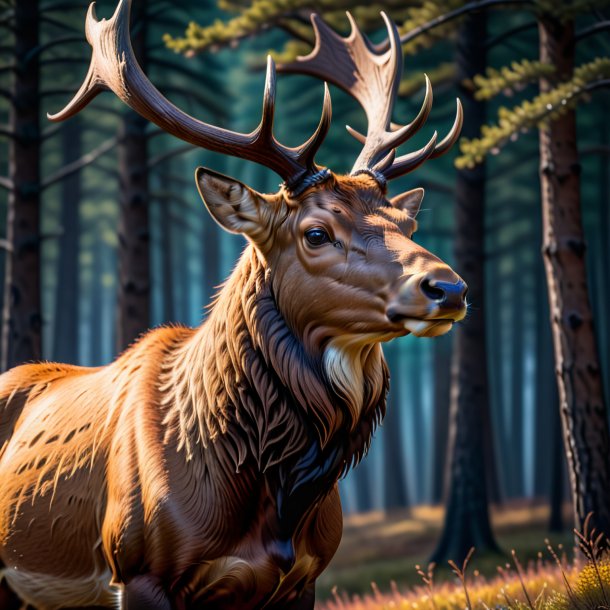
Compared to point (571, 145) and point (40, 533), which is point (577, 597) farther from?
point (571, 145)

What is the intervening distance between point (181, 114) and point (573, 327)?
483 cm

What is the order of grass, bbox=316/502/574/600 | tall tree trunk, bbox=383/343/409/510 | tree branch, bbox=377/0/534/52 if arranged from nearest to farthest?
tree branch, bbox=377/0/534/52 → grass, bbox=316/502/574/600 → tall tree trunk, bbox=383/343/409/510

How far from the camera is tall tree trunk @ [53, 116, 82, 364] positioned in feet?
72.1

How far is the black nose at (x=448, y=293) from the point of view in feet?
12.4

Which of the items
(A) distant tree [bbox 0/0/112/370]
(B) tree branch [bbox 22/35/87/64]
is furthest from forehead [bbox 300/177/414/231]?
(A) distant tree [bbox 0/0/112/370]

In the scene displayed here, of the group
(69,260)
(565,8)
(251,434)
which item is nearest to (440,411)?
(69,260)

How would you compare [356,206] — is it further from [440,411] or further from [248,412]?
[440,411]

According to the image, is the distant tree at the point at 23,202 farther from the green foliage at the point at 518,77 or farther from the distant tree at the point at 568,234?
the distant tree at the point at 568,234

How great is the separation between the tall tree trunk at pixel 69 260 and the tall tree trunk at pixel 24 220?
10.5m

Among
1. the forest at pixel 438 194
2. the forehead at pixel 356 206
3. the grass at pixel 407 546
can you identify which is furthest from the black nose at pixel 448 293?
the grass at pixel 407 546

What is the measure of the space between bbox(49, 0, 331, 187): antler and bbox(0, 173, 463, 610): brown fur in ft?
0.69

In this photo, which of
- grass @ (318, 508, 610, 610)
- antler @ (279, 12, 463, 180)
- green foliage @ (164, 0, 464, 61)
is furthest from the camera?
green foliage @ (164, 0, 464, 61)

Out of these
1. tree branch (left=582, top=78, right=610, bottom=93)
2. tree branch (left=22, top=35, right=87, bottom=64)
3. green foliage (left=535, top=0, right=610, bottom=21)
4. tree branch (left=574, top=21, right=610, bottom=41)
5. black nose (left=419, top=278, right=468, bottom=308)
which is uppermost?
tree branch (left=22, top=35, right=87, bottom=64)

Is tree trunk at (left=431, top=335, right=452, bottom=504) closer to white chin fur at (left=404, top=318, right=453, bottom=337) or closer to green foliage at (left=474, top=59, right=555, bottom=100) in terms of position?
green foliage at (left=474, top=59, right=555, bottom=100)
